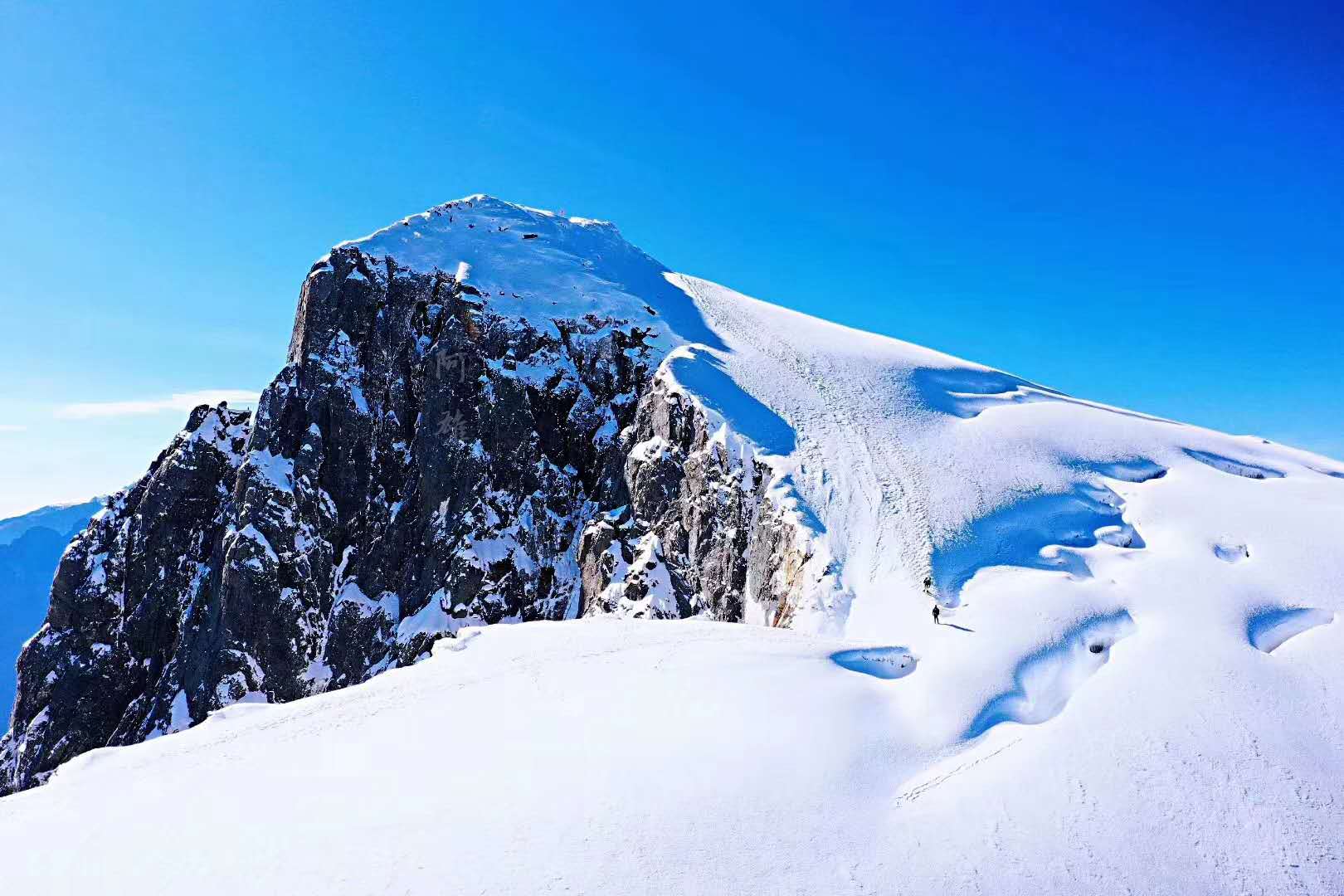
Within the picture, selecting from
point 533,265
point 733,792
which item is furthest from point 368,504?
point 733,792

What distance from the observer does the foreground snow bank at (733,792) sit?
13586 mm

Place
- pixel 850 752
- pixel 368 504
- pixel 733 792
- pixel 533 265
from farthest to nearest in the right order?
pixel 533 265 < pixel 368 504 < pixel 850 752 < pixel 733 792

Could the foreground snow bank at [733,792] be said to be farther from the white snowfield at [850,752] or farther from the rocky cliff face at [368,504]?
the rocky cliff face at [368,504]

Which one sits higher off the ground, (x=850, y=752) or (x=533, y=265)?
(x=533, y=265)

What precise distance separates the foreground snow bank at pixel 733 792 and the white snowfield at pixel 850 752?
0.07 metres

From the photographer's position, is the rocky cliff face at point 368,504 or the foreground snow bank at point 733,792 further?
the rocky cliff face at point 368,504

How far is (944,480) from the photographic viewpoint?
37.1 metres

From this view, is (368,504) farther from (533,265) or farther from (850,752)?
(850,752)

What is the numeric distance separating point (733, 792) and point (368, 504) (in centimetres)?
6114

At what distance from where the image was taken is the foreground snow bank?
13.6 meters

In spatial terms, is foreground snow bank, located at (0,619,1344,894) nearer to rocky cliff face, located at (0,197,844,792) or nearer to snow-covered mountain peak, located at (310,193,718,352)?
rocky cliff face, located at (0,197,844,792)

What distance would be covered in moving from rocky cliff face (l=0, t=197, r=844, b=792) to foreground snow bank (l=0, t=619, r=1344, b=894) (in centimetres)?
3393

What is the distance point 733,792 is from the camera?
50.4 feet

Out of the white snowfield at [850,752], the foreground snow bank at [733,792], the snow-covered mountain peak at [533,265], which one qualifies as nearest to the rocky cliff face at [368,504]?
the snow-covered mountain peak at [533,265]
